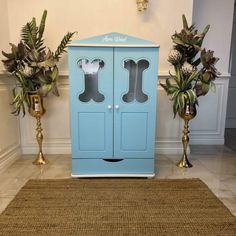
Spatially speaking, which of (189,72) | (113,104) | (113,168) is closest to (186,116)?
(189,72)

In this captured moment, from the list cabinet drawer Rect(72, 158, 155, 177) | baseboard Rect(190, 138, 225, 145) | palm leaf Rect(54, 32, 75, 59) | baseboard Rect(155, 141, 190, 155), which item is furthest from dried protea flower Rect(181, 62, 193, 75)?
baseboard Rect(190, 138, 225, 145)

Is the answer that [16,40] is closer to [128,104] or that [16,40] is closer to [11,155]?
[11,155]

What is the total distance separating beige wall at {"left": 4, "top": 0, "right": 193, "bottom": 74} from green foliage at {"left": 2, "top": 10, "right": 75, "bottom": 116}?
1.20ft

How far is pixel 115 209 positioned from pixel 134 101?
997 mm

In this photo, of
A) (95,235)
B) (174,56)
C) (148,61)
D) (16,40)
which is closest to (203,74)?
(174,56)

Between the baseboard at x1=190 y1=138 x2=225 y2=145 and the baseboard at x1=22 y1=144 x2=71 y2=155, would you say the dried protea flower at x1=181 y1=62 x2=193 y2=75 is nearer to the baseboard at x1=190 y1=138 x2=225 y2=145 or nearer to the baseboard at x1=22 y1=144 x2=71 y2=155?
the baseboard at x1=190 y1=138 x2=225 y2=145

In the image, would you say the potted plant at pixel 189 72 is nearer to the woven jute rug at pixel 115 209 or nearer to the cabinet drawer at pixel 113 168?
the cabinet drawer at pixel 113 168

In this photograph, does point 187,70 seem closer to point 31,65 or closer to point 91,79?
point 91,79

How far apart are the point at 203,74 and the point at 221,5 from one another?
1527mm

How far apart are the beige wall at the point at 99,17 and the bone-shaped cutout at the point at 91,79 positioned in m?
0.87

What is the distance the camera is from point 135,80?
2.32 metres

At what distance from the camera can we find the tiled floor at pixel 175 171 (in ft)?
7.18

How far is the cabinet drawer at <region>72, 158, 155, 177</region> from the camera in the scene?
2.43 meters

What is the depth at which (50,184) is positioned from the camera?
7.55ft
